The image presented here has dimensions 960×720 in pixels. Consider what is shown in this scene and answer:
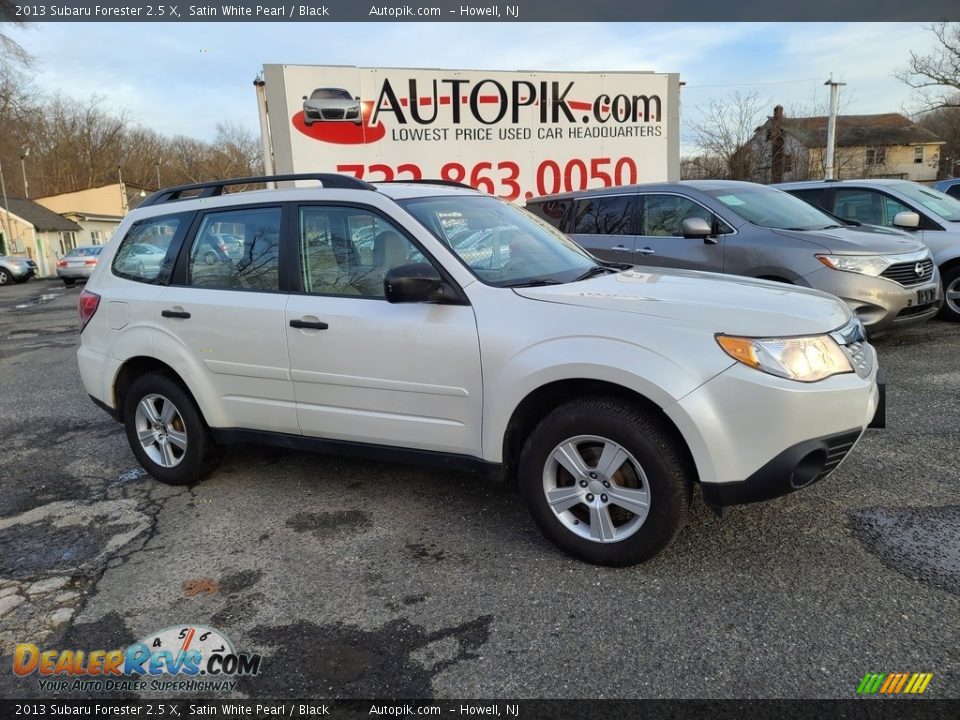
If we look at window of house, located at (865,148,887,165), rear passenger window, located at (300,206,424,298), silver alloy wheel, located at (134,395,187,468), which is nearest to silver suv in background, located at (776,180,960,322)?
rear passenger window, located at (300,206,424,298)

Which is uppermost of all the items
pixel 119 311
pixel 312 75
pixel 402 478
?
pixel 312 75

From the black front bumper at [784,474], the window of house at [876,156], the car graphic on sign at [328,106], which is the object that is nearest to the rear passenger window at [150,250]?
the black front bumper at [784,474]

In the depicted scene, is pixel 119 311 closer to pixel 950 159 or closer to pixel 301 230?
pixel 301 230

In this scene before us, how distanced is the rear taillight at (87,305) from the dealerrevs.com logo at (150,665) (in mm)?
2397

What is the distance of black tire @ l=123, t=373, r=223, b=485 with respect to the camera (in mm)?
4160

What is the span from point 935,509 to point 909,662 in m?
1.44

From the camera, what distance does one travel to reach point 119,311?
4359mm

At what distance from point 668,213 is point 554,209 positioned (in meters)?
1.46

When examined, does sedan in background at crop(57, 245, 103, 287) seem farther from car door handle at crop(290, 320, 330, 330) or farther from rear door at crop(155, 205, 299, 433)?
car door handle at crop(290, 320, 330, 330)

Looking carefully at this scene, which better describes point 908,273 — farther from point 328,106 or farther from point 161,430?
point 328,106

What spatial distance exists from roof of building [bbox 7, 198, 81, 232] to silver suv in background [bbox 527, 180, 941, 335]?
48.1 meters

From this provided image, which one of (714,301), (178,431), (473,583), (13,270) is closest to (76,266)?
(13,270)

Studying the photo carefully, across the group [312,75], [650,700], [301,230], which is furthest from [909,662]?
[312,75]

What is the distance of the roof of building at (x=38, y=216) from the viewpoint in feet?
146
